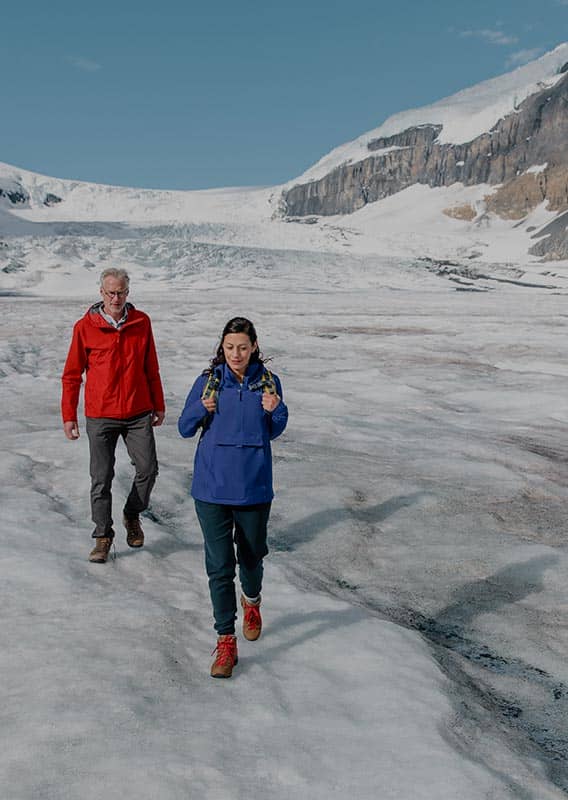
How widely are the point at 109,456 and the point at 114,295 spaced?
102 centimetres

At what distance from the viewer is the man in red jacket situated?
4848 millimetres

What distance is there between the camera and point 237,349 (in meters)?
3.55

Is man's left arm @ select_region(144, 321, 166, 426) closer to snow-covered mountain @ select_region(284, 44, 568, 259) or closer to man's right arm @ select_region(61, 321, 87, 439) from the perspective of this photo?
man's right arm @ select_region(61, 321, 87, 439)

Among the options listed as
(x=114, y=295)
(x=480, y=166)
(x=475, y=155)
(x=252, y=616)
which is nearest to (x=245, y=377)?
(x=252, y=616)

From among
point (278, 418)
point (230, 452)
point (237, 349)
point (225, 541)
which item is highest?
point (237, 349)

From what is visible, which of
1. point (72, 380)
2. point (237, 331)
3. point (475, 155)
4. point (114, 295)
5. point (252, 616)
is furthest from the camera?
point (475, 155)

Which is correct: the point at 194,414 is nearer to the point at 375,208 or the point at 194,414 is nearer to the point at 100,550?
the point at 100,550

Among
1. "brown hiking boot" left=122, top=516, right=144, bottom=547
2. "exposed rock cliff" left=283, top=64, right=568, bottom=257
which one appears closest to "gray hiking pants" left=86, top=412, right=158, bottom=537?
"brown hiking boot" left=122, top=516, right=144, bottom=547

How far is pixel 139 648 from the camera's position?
376 cm

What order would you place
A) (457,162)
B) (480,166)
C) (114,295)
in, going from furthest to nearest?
(457,162) → (480,166) → (114,295)

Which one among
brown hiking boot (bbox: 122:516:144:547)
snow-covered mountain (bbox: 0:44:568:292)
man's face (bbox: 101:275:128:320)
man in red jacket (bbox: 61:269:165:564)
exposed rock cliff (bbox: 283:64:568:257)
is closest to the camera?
man's face (bbox: 101:275:128:320)

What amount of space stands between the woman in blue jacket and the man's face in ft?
4.36

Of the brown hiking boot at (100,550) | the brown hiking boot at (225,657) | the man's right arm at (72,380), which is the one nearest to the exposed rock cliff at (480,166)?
the man's right arm at (72,380)

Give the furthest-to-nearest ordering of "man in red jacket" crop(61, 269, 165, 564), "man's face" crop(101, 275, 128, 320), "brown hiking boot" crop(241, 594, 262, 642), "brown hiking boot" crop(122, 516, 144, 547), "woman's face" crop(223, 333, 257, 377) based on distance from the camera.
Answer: "brown hiking boot" crop(122, 516, 144, 547) → "man in red jacket" crop(61, 269, 165, 564) → "man's face" crop(101, 275, 128, 320) → "brown hiking boot" crop(241, 594, 262, 642) → "woman's face" crop(223, 333, 257, 377)
